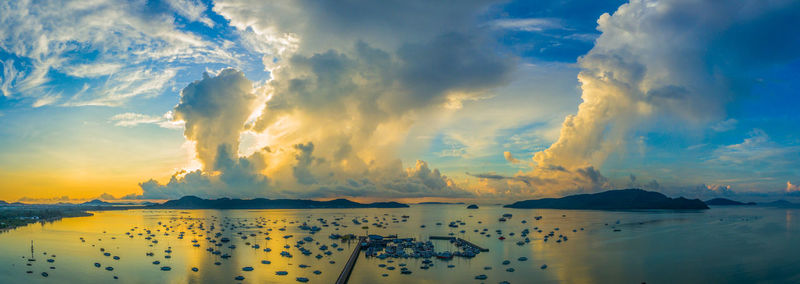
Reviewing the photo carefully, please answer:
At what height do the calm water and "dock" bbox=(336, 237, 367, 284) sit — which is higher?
"dock" bbox=(336, 237, 367, 284)

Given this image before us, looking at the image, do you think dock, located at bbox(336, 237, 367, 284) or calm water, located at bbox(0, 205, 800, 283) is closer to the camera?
dock, located at bbox(336, 237, 367, 284)

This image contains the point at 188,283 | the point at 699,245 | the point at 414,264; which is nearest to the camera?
the point at 188,283

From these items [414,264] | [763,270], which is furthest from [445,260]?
[763,270]

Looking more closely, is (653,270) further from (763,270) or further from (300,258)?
(300,258)

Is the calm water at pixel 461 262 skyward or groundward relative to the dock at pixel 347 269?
groundward

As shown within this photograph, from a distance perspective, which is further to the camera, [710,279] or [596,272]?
[596,272]

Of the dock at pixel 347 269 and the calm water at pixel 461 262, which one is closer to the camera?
the dock at pixel 347 269

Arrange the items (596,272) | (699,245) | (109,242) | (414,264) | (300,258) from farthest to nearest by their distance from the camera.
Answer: (109,242), (699,245), (300,258), (414,264), (596,272)

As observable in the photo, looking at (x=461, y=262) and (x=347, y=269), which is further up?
(x=347, y=269)

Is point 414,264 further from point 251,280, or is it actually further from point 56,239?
point 56,239

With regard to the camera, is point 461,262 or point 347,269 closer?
point 347,269
